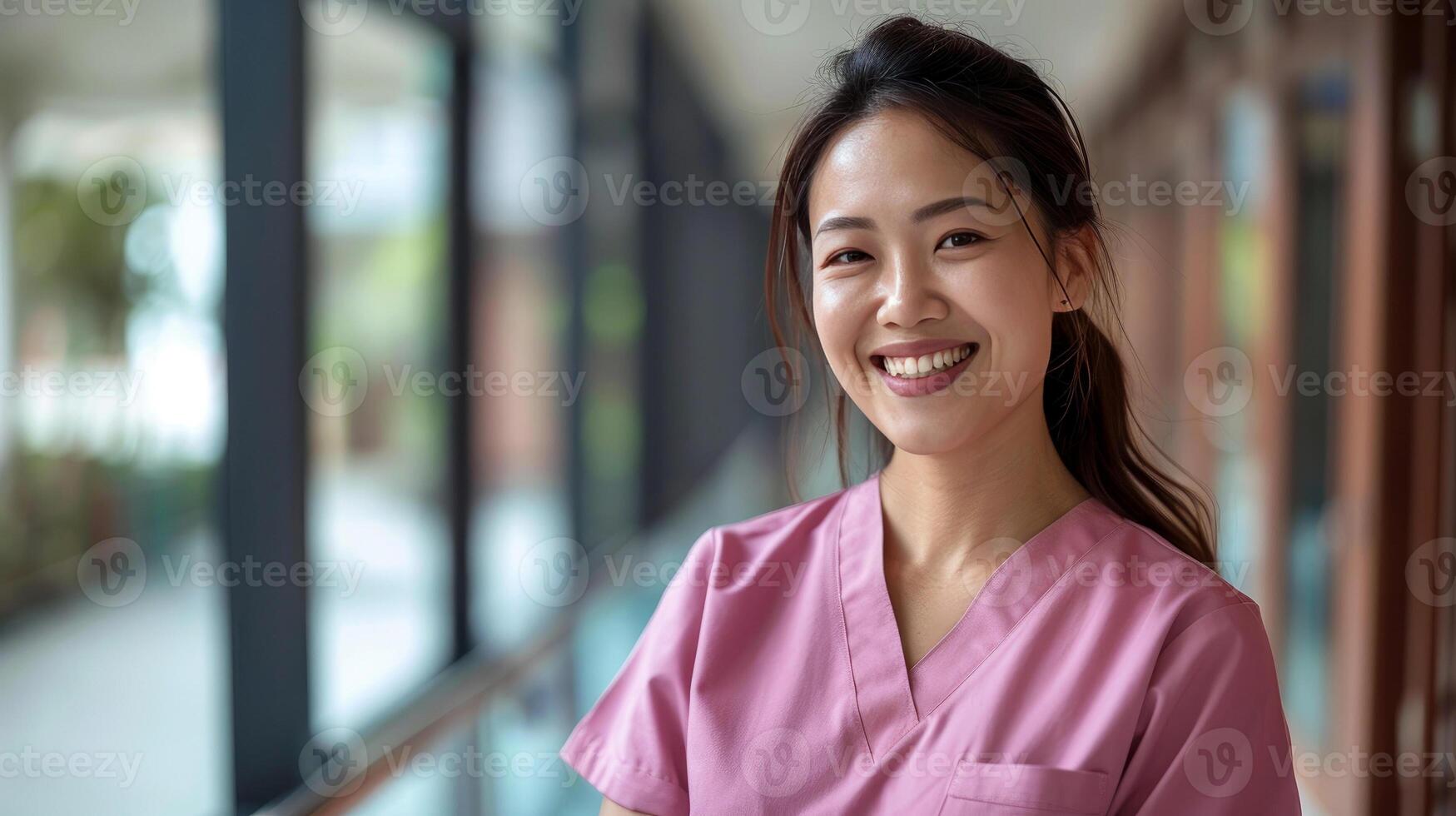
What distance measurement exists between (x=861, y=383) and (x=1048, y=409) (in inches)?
8.8

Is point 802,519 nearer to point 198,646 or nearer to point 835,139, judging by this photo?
point 835,139

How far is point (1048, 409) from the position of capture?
1.04 m

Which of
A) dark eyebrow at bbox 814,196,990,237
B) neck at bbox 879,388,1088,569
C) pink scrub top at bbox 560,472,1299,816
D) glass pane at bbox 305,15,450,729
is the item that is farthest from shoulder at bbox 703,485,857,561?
glass pane at bbox 305,15,450,729

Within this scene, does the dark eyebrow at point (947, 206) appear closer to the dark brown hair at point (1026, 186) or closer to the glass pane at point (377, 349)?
the dark brown hair at point (1026, 186)

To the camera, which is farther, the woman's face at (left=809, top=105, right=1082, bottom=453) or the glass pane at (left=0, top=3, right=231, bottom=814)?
the glass pane at (left=0, top=3, right=231, bottom=814)

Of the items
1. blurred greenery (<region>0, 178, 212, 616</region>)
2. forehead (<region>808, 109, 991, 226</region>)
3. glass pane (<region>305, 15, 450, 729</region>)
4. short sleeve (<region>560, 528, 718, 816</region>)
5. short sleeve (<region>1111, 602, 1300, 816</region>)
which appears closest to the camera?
short sleeve (<region>1111, 602, 1300, 816</region>)

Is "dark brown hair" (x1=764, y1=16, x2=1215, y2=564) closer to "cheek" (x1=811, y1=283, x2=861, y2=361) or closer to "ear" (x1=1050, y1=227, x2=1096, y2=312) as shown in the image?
"ear" (x1=1050, y1=227, x2=1096, y2=312)

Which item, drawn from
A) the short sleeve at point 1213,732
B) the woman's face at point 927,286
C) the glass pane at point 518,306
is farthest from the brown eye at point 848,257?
the glass pane at point 518,306

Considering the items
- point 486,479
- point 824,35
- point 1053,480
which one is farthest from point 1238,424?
point 824,35

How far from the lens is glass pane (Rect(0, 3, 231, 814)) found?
2266mm

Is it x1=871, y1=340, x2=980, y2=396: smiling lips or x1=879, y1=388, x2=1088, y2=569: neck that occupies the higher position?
x1=871, y1=340, x2=980, y2=396: smiling lips

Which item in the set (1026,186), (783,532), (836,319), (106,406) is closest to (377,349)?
(106,406)

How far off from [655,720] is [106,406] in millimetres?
2962

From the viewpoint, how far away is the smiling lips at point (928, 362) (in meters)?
0.89
